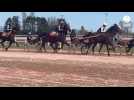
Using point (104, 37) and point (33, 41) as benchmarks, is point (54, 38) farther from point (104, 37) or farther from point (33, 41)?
point (104, 37)

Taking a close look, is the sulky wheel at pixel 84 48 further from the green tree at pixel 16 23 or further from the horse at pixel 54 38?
the green tree at pixel 16 23

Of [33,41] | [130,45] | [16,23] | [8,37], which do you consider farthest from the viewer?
[33,41]

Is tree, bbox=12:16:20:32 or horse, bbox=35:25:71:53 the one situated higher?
tree, bbox=12:16:20:32

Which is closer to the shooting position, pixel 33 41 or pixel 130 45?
pixel 130 45

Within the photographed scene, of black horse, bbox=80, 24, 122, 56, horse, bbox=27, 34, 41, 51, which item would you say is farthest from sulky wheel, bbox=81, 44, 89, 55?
horse, bbox=27, 34, 41, 51

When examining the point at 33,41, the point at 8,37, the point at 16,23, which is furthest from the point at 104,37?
the point at 8,37

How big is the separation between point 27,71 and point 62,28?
9.41m

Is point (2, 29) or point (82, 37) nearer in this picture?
point (2, 29)

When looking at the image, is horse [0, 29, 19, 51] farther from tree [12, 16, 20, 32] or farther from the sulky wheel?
the sulky wheel

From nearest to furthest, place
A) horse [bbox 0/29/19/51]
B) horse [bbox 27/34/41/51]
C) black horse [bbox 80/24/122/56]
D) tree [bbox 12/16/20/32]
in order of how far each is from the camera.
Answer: tree [bbox 12/16/20/32], black horse [bbox 80/24/122/56], horse [bbox 0/29/19/51], horse [bbox 27/34/41/51]
